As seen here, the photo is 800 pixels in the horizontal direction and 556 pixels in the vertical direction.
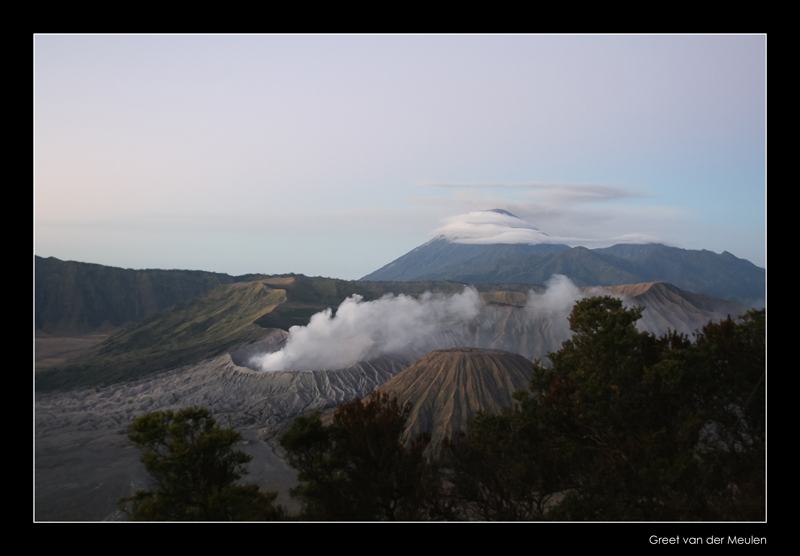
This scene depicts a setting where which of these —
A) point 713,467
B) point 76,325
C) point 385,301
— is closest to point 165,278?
point 76,325

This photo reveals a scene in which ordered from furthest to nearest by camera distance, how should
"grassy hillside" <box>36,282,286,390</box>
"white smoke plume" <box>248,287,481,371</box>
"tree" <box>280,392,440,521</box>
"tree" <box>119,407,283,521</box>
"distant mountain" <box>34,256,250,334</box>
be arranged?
"distant mountain" <box>34,256,250,334</box> < "grassy hillside" <box>36,282,286,390</box> < "white smoke plume" <box>248,287,481,371</box> < "tree" <box>280,392,440,521</box> < "tree" <box>119,407,283,521</box>

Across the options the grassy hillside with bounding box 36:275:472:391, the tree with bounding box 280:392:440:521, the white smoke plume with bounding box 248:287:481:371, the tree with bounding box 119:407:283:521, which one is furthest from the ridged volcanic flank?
the grassy hillside with bounding box 36:275:472:391

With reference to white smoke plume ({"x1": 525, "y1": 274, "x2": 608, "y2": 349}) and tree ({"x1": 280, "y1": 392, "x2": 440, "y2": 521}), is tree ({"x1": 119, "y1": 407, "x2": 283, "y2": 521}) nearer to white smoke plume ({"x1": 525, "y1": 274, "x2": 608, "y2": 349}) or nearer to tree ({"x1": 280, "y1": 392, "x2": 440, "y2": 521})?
tree ({"x1": 280, "y1": 392, "x2": 440, "y2": 521})

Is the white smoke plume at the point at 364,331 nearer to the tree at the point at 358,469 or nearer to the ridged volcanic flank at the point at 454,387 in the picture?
the ridged volcanic flank at the point at 454,387

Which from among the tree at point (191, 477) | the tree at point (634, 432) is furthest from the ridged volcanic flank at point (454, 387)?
the tree at point (191, 477)

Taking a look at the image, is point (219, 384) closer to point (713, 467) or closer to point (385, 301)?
point (385, 301)

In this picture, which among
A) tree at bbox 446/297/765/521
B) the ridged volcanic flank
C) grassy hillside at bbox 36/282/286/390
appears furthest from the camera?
grassy hillside at bbox 36/282/286/390
